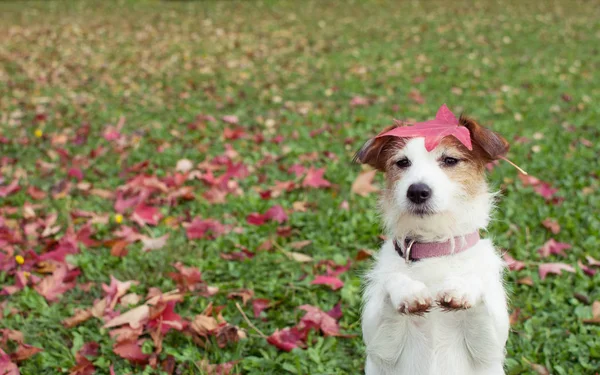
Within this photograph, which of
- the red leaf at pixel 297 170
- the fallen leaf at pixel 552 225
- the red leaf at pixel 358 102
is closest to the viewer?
the fallen leaf at pixel 552 225

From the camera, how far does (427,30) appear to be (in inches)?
555

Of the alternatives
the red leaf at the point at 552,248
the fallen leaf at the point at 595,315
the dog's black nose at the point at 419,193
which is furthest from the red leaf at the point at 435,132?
the red leaf at the point at 552,248

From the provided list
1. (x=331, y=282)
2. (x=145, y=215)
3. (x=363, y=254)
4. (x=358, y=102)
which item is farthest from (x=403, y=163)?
(x=358, y=102)

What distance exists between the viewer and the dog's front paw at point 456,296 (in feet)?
7.79

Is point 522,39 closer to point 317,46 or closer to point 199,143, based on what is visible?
point 317,46

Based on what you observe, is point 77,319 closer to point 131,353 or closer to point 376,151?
point 131,353

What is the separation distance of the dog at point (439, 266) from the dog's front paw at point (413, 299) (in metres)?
0.02

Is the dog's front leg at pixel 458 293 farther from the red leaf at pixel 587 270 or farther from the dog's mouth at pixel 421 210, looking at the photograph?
the red leaf at pixel 587 270

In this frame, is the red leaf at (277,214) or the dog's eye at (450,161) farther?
the red leaf at (277,214)

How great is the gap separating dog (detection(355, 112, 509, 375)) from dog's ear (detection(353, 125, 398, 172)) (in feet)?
0.52

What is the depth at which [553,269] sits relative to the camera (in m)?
4.43

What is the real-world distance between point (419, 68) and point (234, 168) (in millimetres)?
5954

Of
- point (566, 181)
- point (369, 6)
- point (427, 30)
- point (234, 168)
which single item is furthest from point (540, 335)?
point (369, 6)

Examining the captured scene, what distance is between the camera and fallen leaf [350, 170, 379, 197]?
5895 mm
